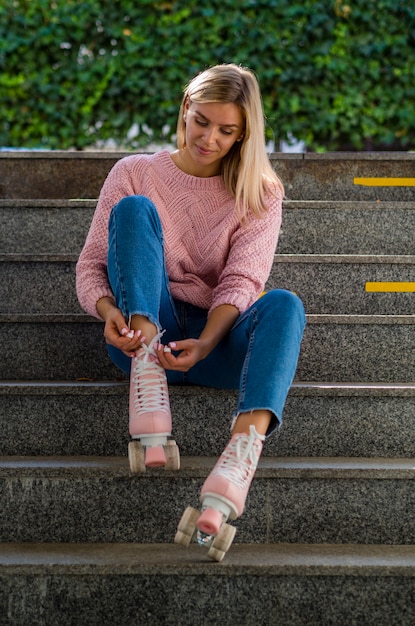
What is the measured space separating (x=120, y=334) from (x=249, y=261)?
0.44 meters

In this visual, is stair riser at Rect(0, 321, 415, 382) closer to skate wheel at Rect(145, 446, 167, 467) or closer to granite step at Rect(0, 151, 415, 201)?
skate wheel at Rect(145, 446, 167, 467)

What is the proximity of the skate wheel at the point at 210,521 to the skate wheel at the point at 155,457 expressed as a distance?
0.18 metres

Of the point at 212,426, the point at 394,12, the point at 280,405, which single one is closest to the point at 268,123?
the point at 394,12

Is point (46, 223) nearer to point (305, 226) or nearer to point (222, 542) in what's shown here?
point (305, 226)

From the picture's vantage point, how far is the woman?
72.6 inches

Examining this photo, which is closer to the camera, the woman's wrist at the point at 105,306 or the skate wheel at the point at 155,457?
the skate wheel at the point at 155,457

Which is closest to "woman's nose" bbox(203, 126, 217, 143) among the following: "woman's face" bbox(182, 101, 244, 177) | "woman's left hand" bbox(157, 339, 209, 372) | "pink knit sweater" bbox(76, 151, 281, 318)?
"woman's face" bbox(182, 101, 244, 177)

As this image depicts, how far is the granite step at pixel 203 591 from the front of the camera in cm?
185

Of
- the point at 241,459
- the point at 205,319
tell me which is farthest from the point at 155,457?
the point at 205,319

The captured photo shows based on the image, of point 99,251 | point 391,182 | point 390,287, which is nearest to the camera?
point 99,251

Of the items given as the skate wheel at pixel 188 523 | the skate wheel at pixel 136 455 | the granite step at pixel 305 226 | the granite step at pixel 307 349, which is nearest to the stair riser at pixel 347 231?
the granite step at pixel 305 226

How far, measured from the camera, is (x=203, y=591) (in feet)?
6.11

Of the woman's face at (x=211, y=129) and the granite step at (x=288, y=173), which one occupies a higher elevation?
the woman's face at (x=211, y=129)

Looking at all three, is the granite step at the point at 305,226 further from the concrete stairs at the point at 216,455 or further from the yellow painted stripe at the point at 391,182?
the yellow painted stripe at the point at 391,182
